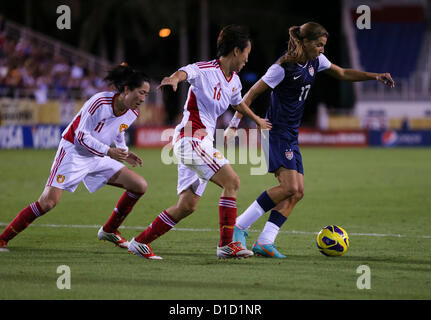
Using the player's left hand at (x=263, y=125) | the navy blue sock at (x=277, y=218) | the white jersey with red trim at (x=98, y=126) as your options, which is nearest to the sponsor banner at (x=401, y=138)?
the navy blue sock at (x=277, y=218)

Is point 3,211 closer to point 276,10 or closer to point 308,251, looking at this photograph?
point 308,251

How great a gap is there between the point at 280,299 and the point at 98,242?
3.46 metres

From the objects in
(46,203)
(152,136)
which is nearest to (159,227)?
(46,203)

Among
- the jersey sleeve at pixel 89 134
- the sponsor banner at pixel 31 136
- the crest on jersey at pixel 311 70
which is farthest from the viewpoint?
the sponsor banner at pixel 31 136

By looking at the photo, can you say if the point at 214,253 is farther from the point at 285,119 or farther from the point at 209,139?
the point at 285,119

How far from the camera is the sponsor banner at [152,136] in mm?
29719

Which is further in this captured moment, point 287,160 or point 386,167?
point 386,167

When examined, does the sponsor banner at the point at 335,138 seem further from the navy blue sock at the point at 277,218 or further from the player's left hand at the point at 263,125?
the player's left hand at the point at 263,125

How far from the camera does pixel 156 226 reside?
23.4ft

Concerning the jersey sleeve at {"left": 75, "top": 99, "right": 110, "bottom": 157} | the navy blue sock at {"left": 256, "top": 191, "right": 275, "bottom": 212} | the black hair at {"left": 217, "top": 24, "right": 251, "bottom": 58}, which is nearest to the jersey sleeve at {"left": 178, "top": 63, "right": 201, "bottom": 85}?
the black hair at {"left": 217, "top": 24, "right": 251, "bottom": 58}

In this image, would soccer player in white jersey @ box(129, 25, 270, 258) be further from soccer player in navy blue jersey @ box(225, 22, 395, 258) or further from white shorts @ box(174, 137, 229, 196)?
soccer player in navy blue jersey @ box(225, 22, 395, 258)

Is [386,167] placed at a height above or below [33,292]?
above

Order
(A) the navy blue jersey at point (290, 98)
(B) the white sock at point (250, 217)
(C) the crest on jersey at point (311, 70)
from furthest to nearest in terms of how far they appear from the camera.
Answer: (B) the white sock at point (250, 217) → (C) the crest on jersey at point (311, 70) → (A) the navy blue jersey at point (290, 98)

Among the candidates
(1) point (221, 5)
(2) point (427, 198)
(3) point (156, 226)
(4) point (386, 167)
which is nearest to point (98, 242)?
(3) point (156, 226)
